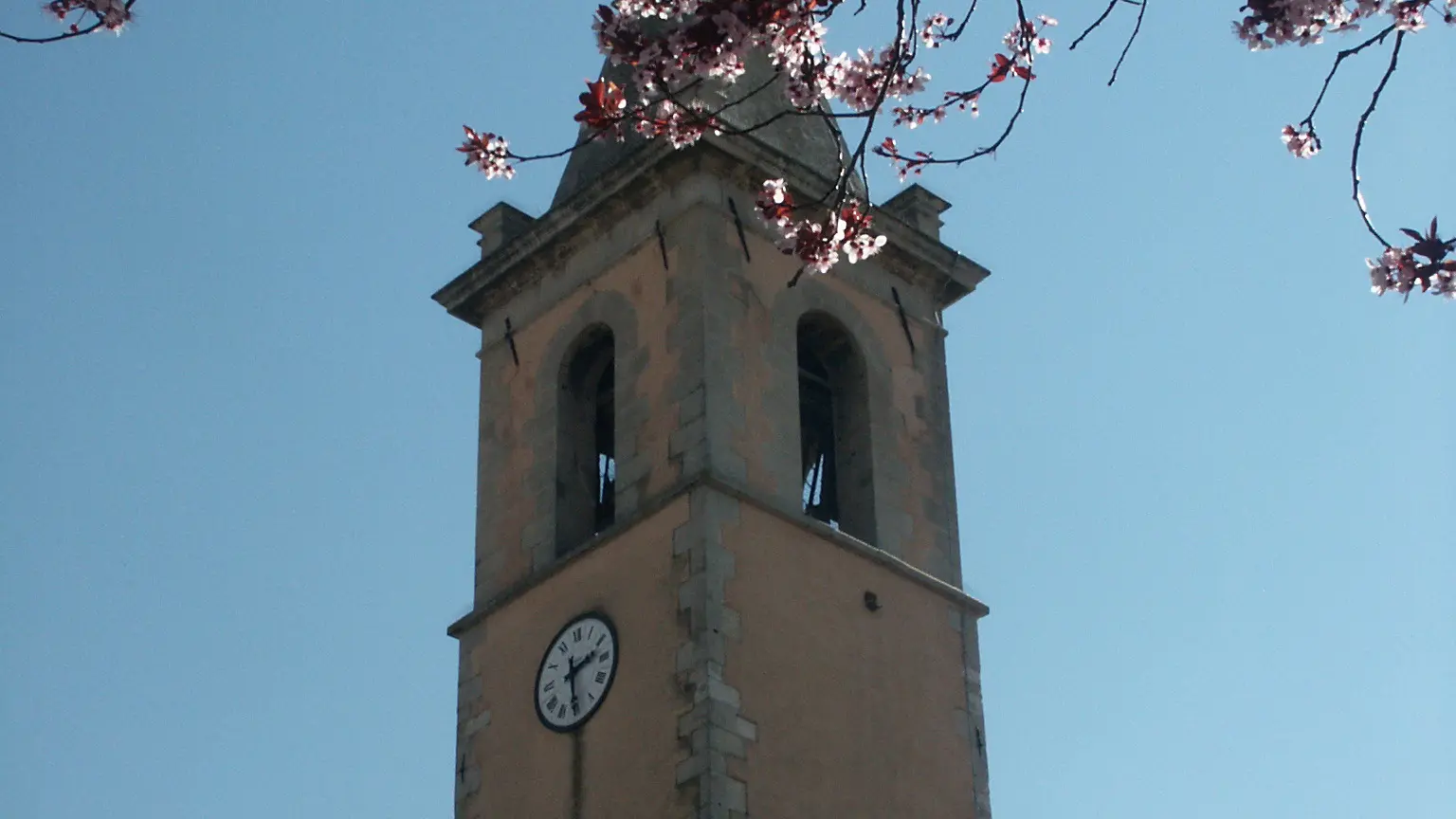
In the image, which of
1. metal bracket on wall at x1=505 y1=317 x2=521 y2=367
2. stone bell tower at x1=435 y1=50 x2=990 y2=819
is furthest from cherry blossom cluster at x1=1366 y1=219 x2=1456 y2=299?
metal bracket on wall at x1=505 y1=317 x2=521 y2=367

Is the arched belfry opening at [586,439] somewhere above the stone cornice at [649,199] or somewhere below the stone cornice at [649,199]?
below

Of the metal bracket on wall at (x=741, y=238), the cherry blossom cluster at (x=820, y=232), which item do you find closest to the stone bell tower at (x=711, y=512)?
the metal bracket on wall at (x=741, y=238)

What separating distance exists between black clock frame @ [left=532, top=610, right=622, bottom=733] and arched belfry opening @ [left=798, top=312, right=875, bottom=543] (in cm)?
223

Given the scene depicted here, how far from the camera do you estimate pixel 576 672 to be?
20406mm

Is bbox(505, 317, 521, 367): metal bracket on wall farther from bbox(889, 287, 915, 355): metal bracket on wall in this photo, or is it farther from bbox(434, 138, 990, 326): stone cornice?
bbox(889, 287, 915, 355): metal bracket on wall

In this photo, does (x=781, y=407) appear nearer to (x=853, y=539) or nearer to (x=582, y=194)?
(x=853, y=539)

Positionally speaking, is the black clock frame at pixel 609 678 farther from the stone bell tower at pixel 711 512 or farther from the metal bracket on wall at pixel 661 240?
the metal bracket on wall at pixel 661 240

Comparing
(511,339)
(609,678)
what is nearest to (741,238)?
(511,339)

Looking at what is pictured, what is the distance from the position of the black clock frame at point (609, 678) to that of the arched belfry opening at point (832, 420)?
2.23m

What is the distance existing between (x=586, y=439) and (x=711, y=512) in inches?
107

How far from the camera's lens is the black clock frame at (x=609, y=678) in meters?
19.9

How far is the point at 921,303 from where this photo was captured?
23.5m

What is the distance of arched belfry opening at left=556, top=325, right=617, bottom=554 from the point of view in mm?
21859

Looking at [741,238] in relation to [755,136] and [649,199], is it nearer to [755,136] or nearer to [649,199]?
[649,199]
